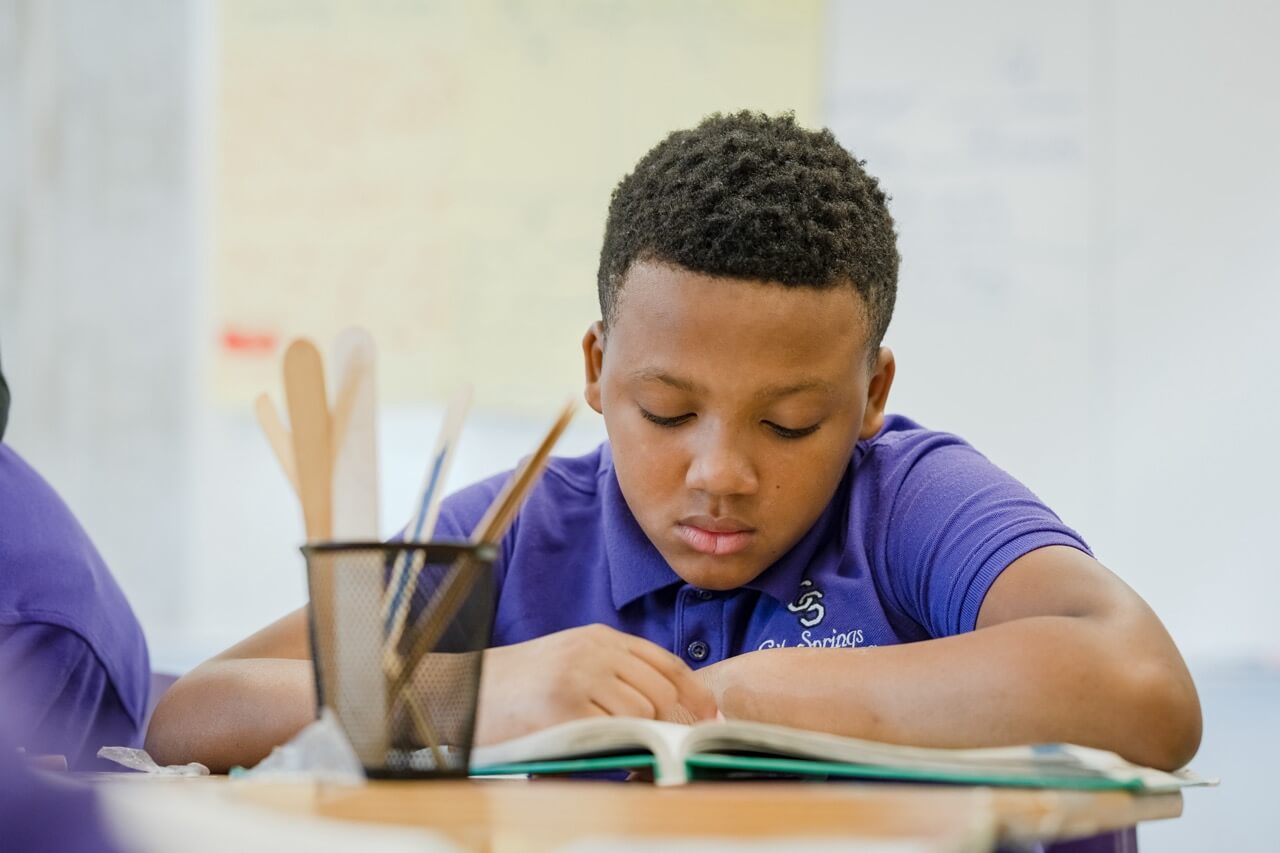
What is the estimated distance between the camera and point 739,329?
104cm

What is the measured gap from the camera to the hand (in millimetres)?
826

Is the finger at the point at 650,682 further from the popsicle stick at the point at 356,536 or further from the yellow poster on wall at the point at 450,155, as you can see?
the yellow poster on wall at the point at 450,155

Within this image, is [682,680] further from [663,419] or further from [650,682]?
[663,419]

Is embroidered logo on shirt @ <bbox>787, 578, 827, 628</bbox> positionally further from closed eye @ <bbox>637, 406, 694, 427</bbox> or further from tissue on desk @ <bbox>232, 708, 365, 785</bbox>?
tissue on desk @ <bbox>232, 708, 365, 785</bbox>

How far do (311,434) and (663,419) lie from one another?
0.42m

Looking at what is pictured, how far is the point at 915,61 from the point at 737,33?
33cm

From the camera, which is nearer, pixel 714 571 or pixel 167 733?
pixel 167 733

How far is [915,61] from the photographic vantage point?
8.52 feet

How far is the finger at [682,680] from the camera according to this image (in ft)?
2.78

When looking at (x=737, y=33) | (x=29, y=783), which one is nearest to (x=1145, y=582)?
(x=737, y=33)

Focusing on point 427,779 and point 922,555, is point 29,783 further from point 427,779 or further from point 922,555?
point 922,555

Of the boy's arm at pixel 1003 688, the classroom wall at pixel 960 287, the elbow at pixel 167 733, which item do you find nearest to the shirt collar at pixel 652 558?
the boy's arm at pixel 1003 688

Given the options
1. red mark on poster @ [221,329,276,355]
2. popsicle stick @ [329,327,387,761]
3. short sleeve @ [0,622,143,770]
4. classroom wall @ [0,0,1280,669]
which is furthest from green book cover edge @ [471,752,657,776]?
red mark on poster @ [221,329,276,355]

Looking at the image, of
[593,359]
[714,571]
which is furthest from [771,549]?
[593,359]
